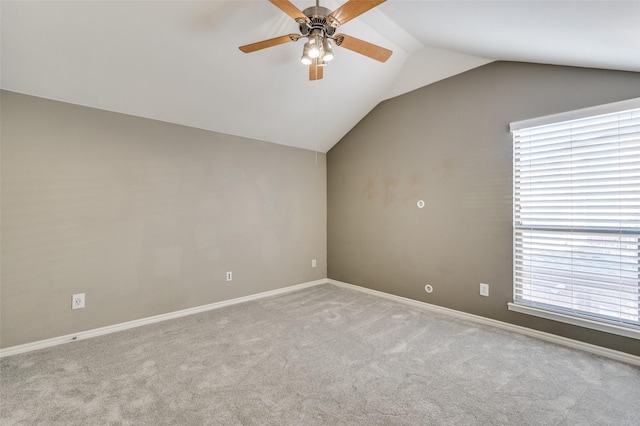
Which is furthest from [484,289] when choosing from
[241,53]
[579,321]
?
[241,53]

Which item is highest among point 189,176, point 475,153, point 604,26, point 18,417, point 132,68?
point 132,68

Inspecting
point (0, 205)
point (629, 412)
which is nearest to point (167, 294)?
point (0, 205)

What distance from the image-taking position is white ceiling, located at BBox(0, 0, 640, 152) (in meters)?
1.90

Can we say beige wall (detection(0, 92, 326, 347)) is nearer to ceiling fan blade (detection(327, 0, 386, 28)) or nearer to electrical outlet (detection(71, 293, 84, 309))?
electrical outlet (detection(71, 293, 84, 309))

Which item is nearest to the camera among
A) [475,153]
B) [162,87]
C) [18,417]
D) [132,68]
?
[18,417]

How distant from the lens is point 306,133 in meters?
4.21

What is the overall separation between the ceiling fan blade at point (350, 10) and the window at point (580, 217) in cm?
201

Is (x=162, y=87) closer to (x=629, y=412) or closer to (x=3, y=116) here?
(x=3, y=116)

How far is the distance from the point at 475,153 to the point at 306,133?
2.20 m

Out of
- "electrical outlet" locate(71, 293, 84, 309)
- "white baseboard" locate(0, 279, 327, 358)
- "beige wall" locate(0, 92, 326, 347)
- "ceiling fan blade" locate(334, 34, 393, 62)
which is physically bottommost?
"white baseboard" locate(0, 279, 327, 358)

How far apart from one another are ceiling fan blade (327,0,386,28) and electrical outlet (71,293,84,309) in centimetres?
314

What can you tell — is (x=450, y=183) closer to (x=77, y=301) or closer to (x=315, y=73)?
(x=315, y=73)

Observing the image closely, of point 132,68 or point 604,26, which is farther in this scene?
point 132,68

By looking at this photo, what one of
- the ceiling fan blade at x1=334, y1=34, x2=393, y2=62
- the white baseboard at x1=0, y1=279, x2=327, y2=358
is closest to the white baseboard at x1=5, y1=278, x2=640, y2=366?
the white baseboard at x1=0, y1=279, x2=327, y2=358
